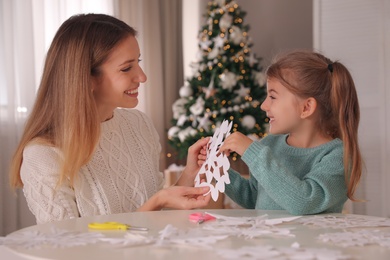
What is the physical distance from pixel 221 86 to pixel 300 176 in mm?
2886

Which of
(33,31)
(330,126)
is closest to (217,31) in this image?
(33,31)

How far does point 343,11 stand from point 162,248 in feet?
12.2

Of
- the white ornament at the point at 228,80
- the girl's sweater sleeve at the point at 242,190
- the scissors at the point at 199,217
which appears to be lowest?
the girl's sweater sleeve at the point at 242,190

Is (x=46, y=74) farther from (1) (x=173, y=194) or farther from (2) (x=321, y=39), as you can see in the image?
(2) (x=321, y=39)

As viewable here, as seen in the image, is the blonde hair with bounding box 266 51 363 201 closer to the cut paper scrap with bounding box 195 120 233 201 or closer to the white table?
the cut paper scrap with bounding box 195 120 233 201

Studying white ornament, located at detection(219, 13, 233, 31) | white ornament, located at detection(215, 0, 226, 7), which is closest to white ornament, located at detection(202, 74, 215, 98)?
white ornament, located at detection(219, 13, 233, 31)

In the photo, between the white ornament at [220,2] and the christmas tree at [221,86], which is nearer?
the christmas tree at [221,86]

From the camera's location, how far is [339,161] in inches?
73.1

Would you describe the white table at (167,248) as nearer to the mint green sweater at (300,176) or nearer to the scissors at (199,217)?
the scissors at (199,217)

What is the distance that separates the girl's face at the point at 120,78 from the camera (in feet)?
6.91

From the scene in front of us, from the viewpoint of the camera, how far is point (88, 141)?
1.97 m

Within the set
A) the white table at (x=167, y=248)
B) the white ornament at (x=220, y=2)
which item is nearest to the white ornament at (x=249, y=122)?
the white ornament at (x=220, y=2)

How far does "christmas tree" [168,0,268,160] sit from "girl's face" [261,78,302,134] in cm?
262

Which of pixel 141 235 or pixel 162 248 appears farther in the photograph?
pixel 141 235
